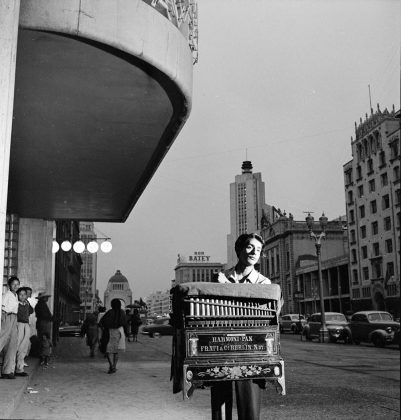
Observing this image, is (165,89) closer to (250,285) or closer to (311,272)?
(250,285)

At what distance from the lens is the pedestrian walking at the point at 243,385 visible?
13.9 feet

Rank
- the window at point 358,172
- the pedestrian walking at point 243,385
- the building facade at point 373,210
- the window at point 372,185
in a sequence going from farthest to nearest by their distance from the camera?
the window at point 358,172 → the window at point 372,185 → the building facade at point 373,210 → the pedestrian walking at point 243,385

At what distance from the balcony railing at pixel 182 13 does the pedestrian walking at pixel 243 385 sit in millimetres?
4935

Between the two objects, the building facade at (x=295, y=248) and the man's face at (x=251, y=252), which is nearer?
the man's face at (x=251, y=252)

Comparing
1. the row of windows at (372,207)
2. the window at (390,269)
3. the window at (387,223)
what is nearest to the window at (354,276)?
the row of windows at (372,207)

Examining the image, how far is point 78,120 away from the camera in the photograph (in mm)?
9938

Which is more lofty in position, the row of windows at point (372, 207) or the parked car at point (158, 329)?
the row of windows at point (372, 207)

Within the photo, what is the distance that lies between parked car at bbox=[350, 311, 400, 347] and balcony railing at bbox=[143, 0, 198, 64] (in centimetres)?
1840

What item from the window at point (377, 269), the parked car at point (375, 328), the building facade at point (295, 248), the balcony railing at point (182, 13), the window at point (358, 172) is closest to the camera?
the balcony railing at point (182, 13)

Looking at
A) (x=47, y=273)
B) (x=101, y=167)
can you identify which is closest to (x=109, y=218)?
(x=47, y=273)

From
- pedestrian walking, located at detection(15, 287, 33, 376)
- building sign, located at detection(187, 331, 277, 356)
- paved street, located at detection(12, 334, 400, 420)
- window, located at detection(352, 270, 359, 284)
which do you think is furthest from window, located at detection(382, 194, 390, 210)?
building sign, located at detection(187, 331, 277, 356)

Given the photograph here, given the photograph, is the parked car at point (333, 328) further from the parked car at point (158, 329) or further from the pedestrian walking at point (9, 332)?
the pedestrian walking at point (9, 332)

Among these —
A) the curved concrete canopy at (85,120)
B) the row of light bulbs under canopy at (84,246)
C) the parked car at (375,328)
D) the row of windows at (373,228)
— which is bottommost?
the parked car at (375,328)

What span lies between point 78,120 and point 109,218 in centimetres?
1041
